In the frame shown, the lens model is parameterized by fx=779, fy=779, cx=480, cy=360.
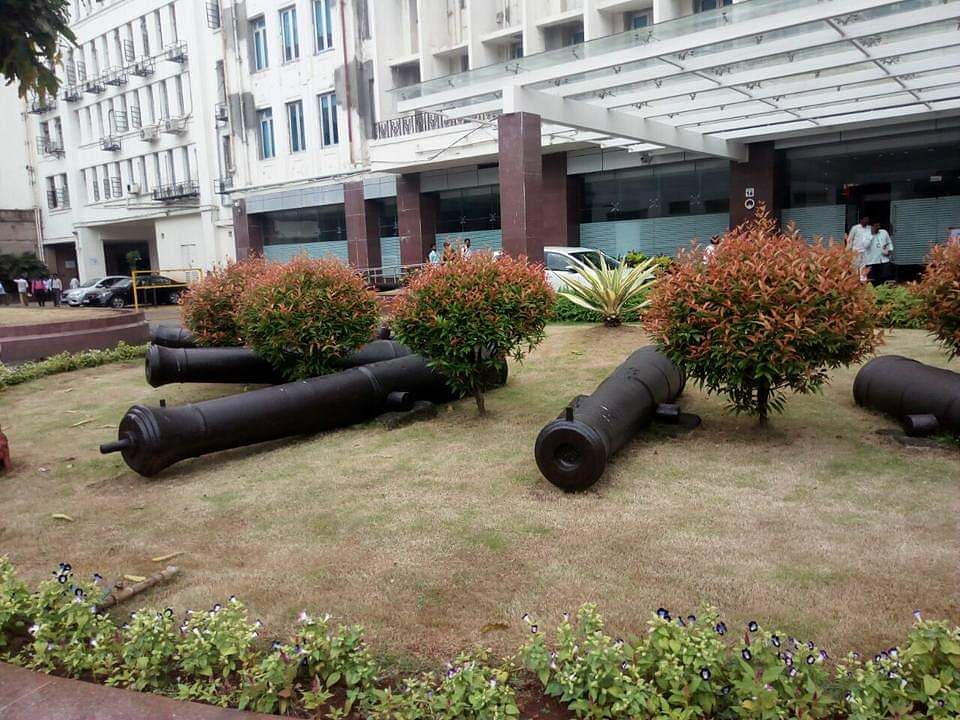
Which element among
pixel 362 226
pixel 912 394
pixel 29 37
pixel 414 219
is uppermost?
pixel 29 37

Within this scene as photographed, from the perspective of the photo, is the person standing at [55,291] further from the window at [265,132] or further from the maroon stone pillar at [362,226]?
the maroon stone pillar at [362,226]

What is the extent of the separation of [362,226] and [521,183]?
14.5 metres

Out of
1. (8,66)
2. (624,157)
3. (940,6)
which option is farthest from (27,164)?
(940,6)

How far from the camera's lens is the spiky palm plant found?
1194cm

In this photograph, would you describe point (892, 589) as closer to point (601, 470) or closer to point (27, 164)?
point (601, 470)

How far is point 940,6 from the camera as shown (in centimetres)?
1048

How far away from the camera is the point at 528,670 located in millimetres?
3160

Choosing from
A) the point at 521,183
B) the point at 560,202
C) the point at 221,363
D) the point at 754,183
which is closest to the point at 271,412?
the point at 221,363

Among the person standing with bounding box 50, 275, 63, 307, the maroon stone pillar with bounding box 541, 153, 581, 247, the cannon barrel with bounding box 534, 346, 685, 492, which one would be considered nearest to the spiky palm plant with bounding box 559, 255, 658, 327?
the cannon barrel with bounding box 534, 346, 685, 492

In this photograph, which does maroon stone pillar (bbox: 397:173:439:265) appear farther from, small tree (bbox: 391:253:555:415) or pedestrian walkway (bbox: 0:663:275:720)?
pedestrian walkway (bbox: 0:663:275:720)

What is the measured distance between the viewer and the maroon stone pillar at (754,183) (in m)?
19.5

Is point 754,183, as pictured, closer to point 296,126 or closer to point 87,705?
point 296,126

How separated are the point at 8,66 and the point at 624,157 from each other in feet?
56.7

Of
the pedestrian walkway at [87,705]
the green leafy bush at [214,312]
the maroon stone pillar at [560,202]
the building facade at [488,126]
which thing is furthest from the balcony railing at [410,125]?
the pedestrian walkway at [87,705]
